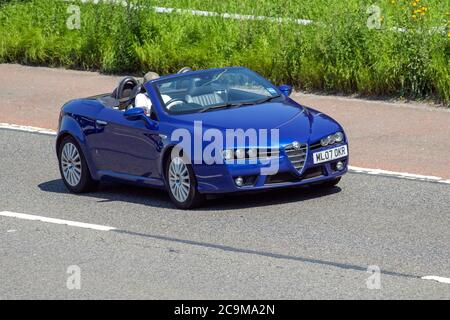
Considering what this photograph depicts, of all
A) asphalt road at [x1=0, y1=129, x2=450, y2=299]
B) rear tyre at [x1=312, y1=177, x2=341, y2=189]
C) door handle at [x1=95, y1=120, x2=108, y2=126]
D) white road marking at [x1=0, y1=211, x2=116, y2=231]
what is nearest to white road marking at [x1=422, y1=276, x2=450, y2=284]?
asphalt road at [x1=0, y1=129, x2=450, y2=299]

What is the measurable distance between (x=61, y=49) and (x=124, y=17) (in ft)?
5.03

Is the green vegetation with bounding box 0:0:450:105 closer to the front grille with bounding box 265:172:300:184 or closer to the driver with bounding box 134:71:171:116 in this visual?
the driver with bounding box 134:71:171:116

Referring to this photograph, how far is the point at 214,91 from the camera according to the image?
14.5 meters

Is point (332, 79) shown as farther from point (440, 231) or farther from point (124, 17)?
point (440, 231)

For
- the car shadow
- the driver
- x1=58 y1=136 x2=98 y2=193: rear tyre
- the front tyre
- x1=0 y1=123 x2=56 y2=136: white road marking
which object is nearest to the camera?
the front tyre

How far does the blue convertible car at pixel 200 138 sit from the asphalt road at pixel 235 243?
30cm

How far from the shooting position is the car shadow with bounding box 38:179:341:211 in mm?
13805

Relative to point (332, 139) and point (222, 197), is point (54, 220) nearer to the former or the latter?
point (222, 197)

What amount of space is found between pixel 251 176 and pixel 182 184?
76cm

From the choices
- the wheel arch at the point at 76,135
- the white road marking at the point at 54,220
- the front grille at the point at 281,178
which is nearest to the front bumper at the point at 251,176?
the front grille at the point at 281,178

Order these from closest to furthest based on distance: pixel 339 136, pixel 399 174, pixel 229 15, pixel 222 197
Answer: pixel 339 136, pixel 222 197, pixel 399 174, pixel 229 15

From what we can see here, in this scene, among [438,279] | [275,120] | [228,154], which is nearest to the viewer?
[438,279]

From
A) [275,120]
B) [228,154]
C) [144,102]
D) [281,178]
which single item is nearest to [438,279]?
[281,178]

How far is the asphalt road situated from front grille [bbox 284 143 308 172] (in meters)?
0.43
